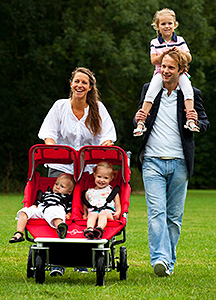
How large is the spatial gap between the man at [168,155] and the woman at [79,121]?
0.37 meters

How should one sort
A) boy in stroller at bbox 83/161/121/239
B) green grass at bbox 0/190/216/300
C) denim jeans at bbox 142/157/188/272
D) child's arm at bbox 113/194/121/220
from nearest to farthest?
1. green grass at bbox 0/190/216/300
2. boy in stroller at bbox 83/161/121/239
3. child's arm at bbox 113/194/121/220
4. denim jeans at bbox 142/157/188/272

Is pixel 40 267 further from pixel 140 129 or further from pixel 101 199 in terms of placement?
pixel 140 129

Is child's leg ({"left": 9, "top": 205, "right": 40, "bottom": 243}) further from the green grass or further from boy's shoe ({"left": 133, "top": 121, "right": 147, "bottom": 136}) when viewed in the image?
boy's shoe ({"left": 133, "top": 121, "right": 147, "bottom": 136})

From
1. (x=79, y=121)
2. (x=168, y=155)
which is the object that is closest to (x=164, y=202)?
(x=168, y=155)

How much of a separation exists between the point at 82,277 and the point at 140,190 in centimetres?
2355

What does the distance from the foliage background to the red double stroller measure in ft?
60.8

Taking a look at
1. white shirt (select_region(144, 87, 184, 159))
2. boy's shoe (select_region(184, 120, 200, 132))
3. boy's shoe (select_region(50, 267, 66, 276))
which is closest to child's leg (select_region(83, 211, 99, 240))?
boy's shoe (select_region(50, 267, 66, 276))

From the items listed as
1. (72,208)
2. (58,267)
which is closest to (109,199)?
(72,208)

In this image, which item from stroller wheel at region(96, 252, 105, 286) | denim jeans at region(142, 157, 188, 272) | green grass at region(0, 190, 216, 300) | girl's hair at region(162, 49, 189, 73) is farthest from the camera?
girl's hair at region(162, 49, 189, 73)

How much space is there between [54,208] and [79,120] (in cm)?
107

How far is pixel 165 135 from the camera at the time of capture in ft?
20.7

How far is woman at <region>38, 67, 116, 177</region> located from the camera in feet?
20.6

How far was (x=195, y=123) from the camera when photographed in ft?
20.1

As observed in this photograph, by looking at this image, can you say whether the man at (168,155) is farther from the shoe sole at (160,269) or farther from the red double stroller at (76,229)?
the red double stroller at (76,229)
